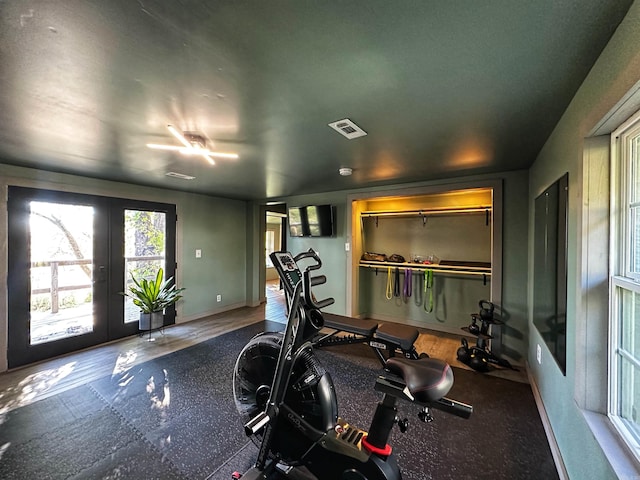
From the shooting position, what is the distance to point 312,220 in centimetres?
472

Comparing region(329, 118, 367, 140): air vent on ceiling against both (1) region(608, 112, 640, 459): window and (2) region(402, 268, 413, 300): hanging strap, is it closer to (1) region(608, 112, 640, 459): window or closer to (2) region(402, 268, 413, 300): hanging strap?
(1) region(608, 112, 640, 459): window

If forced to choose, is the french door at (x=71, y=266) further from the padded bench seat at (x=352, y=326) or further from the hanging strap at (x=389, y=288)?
the hanging strap at (x=389, y=288)

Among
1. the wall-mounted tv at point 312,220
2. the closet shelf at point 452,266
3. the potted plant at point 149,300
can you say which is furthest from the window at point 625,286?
the potted plant at point 149,300

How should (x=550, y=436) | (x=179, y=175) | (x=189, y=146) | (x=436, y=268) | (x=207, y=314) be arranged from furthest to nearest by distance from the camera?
(x=207, y=314), (x=436, y=268), (x=179, y=175), (x=189, y=146), (x=550, y=436)

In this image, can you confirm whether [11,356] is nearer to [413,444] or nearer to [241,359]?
[241,359]

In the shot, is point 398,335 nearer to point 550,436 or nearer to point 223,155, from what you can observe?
point 550,436

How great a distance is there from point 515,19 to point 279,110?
1236mm

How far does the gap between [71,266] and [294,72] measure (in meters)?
3.96

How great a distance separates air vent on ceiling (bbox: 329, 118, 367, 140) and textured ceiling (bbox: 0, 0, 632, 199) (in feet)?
0.20

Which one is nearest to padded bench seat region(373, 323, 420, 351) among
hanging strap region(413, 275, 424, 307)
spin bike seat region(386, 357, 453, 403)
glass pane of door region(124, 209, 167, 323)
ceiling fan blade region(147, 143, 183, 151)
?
spin bike seat region(386, 357, 453, 403)

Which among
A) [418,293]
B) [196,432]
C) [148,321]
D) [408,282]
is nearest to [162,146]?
[196,432]

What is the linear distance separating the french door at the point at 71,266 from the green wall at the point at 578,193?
4958 mm

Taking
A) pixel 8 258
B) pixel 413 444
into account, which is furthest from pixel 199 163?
pixel 413 444

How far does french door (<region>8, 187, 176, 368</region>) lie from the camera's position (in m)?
3.02
